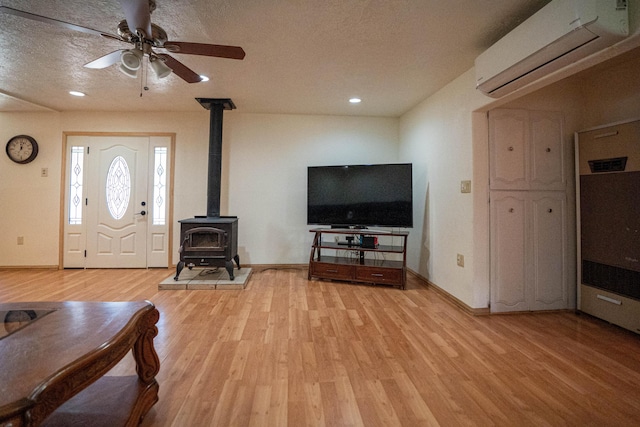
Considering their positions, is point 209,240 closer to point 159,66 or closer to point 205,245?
point 205,245

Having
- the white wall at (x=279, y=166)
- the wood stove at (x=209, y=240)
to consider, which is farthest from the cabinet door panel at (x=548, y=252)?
Answer: the wood stove at (x=209, y=240)

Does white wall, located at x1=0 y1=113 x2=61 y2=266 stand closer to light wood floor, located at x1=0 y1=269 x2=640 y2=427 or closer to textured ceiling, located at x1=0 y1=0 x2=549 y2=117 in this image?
textured ceiling, located at x1=0 y1=0 x2=549 y2=117

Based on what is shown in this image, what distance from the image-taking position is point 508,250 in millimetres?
2705

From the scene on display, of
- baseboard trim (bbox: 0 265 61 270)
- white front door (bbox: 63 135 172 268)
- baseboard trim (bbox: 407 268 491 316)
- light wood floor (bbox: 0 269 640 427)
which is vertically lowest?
light wood floor (bbox: 0 269 640 427)

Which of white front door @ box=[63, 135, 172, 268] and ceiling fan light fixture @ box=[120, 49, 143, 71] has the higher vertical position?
ceiling fan light fixture @ box=[120, 49, 143, 71]

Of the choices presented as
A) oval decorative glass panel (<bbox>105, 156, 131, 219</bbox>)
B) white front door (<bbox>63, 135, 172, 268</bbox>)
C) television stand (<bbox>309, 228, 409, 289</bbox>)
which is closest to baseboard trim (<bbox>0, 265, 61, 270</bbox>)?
white front door (<bbox>63, 135, 172, 268</bbox>)

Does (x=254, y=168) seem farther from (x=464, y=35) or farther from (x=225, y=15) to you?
(x=464, y=35)

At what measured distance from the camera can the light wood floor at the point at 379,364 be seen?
140 centimetres

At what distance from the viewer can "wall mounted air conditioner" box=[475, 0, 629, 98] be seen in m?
1.50

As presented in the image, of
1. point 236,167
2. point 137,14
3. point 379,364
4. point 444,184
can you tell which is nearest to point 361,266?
point 444,184

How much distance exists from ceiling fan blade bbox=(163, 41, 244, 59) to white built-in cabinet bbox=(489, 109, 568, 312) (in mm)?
2388

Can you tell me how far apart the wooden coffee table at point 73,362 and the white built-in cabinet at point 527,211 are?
9.43 ft

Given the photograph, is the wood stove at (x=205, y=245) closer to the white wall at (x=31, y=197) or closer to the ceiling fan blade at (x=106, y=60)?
the ceiling fan blade at (x=106, y=60)

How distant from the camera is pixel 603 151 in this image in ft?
8.05
